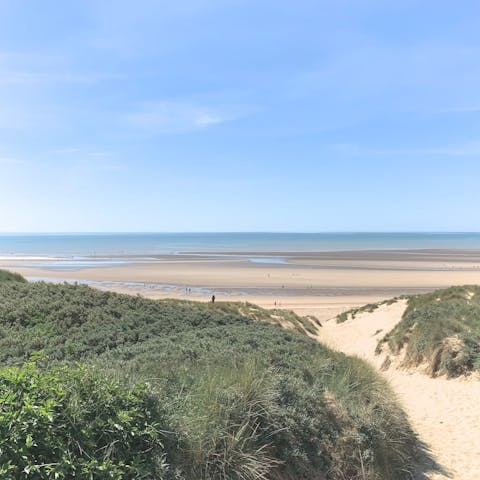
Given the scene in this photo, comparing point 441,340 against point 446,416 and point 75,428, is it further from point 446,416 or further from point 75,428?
point 75,428

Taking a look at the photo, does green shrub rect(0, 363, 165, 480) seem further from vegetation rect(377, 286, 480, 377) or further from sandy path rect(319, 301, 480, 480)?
vegetation rect(377, 286, 480, 377)

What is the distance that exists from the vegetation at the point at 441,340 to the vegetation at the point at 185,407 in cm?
550

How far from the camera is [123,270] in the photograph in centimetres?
5447

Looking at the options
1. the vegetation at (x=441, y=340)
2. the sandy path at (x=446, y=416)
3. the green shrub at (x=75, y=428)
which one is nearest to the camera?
the green shrub at (x=75, y=428)

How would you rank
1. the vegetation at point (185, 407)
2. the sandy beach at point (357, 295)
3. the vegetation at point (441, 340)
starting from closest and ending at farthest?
the vegetation at point (185, 407), the sandy beach at point (357, 295), the vegetation at point (441, 340)

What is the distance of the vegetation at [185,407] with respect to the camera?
12.0ft

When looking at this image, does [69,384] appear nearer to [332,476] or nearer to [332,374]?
[332,476]

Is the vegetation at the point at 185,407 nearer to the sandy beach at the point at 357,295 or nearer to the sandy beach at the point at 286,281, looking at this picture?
the sandy beach at the point at 357,295

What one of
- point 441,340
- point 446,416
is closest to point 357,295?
point 441,340

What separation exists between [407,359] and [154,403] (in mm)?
12467

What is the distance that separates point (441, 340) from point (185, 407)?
1146cm

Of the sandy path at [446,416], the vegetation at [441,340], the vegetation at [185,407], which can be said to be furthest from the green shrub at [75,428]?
the vegetation at [441,340]

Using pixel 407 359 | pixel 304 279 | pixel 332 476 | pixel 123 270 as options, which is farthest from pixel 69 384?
pixel 123 270

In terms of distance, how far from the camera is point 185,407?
4.96m
